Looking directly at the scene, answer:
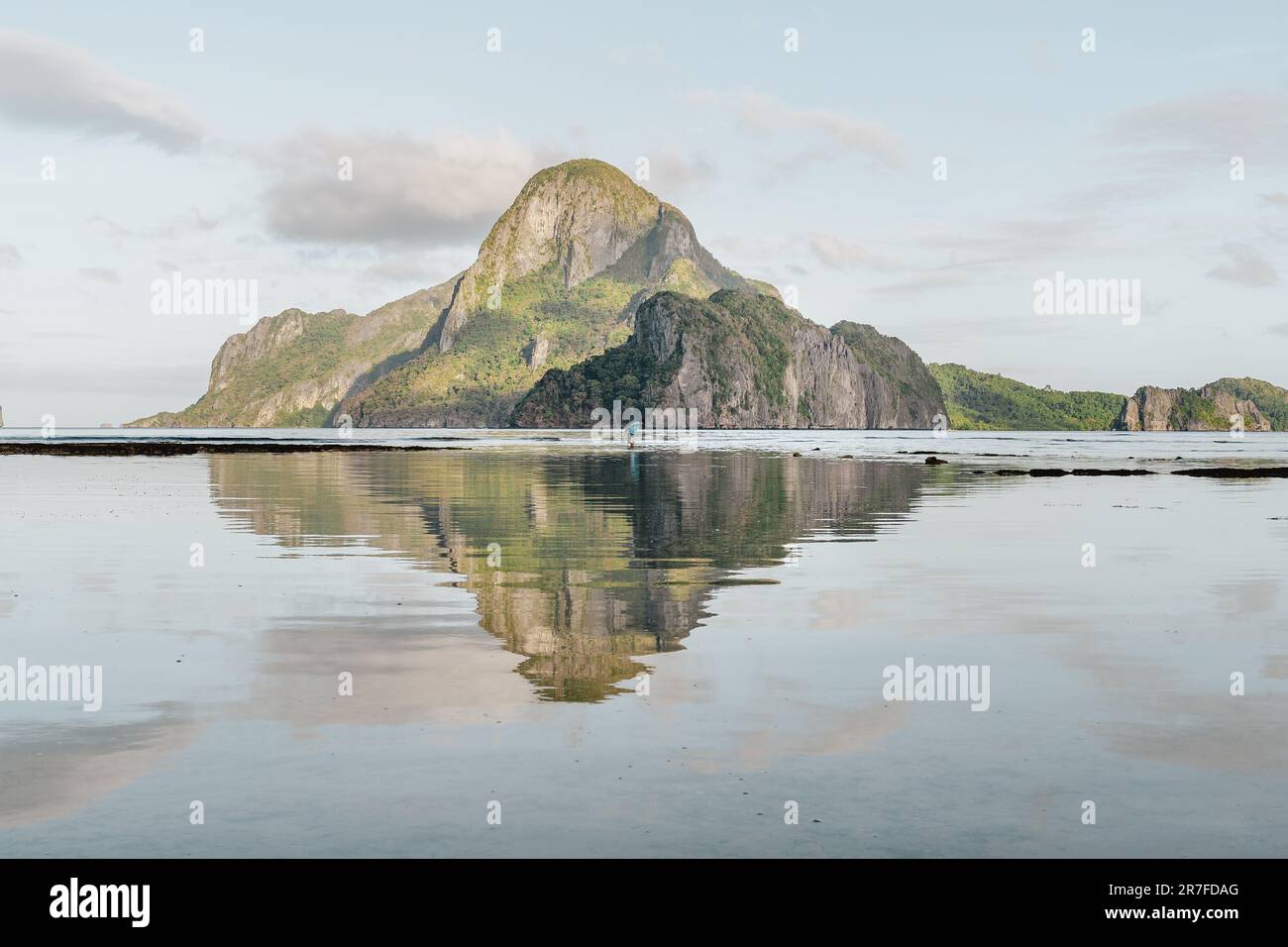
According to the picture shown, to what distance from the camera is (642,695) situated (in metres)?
13.4

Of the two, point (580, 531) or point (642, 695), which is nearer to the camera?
point (642, 695)

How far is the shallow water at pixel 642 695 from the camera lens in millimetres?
9031

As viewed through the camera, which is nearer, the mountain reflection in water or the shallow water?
the shallow water

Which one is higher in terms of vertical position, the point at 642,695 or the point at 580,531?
the point at 580,531

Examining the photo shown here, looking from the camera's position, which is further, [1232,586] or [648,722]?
[1232,586]

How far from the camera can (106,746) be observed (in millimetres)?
11414

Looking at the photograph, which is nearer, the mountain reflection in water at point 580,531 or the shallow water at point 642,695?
the shallow water at point 642,695

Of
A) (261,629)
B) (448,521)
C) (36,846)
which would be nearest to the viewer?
(36,846)

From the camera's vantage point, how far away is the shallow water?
29.6 ft
